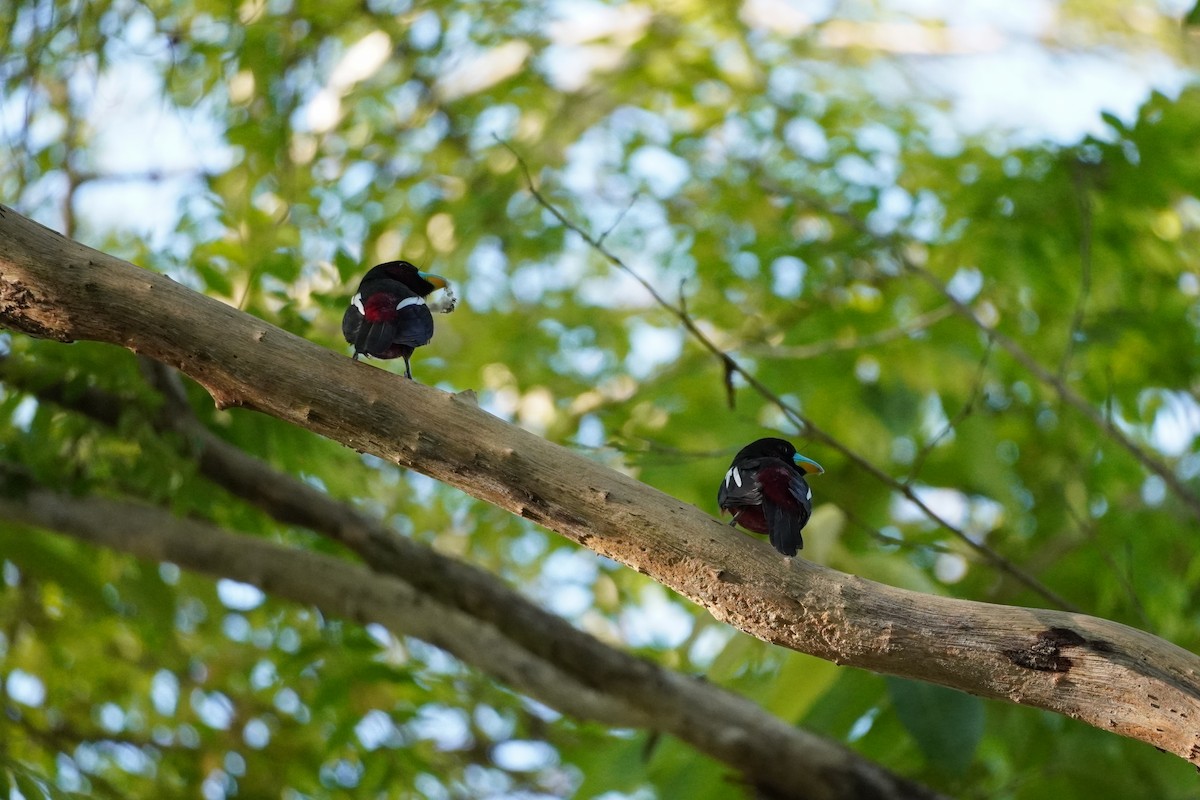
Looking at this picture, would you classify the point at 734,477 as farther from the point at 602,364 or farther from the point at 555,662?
the point at 602,364

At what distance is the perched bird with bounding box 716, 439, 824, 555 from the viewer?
1.80 m

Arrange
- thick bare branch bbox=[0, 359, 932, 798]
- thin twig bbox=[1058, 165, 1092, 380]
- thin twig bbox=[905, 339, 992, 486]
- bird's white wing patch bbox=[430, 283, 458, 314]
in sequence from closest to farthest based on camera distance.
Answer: bird's white wing patch bbox=[430, 283, 458, 314]
thin twig bbox=[905, 339, 992, 486]
thin twig bbox=[1058, 165, 1092, 380]
thick bare branch bbox=[0, 359, 932, 798]

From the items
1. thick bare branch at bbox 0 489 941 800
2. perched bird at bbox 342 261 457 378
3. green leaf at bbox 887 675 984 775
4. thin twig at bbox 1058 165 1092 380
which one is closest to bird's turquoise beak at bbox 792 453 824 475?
perched bird at bbox 342 261 457 378

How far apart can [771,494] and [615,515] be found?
0.26 meters

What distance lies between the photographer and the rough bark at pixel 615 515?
168 cm

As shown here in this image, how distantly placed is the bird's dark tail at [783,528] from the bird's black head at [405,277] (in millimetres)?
698

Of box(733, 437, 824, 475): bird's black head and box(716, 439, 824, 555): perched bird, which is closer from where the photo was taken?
box(716, 439, 824, 555): perched bird

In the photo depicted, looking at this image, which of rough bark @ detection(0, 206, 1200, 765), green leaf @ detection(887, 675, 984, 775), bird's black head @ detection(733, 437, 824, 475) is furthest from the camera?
green leaf @ detection(887, 675, 984, 775)

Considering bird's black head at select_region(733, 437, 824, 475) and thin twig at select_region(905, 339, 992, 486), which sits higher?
bird's black head at select_region(733, 437, 824, 475)

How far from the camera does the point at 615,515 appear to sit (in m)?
1.75

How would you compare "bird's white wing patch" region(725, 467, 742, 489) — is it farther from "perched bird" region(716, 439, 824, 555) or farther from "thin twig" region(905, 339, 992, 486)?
"thin twig" region(905, 339, 992, 486)

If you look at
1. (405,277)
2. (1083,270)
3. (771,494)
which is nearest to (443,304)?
(405,277)

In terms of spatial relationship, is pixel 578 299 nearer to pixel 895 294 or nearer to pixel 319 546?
pixel 895 294

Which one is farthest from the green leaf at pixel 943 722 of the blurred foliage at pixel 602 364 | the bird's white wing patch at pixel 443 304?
the bird's white wing patch at pixel 443 304
